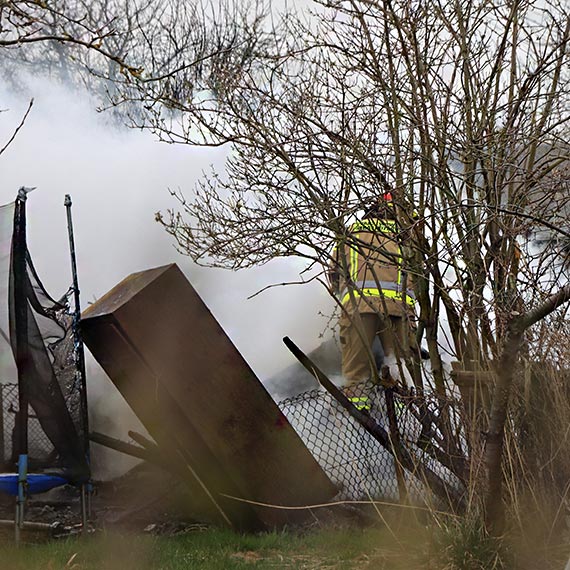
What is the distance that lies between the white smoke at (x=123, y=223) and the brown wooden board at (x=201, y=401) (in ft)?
6.70

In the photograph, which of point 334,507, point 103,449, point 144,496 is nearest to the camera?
point 334,507

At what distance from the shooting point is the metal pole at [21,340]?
345cm

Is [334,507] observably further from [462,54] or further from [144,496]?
[462,54]

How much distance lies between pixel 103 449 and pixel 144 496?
0.56 meters

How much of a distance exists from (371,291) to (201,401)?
149cm

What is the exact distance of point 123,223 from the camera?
22.9 ft

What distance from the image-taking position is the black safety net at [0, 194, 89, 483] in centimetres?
360

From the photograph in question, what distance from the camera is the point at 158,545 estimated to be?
11.6 feet

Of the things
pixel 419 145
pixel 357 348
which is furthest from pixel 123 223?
pixel 419 145

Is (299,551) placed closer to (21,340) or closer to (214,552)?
(214,552)

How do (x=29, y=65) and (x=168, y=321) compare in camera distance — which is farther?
(x=29, y=65)

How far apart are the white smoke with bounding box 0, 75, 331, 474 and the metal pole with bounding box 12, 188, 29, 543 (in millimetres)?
2551

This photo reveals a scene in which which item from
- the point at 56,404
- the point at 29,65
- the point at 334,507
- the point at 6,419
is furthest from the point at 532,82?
the point at 29,65

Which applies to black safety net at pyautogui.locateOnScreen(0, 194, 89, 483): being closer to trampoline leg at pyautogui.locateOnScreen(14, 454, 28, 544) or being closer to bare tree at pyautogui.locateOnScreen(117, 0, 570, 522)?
trampoline leg at pyautogui.locateOnScreen(14, 454, 28, 544)
